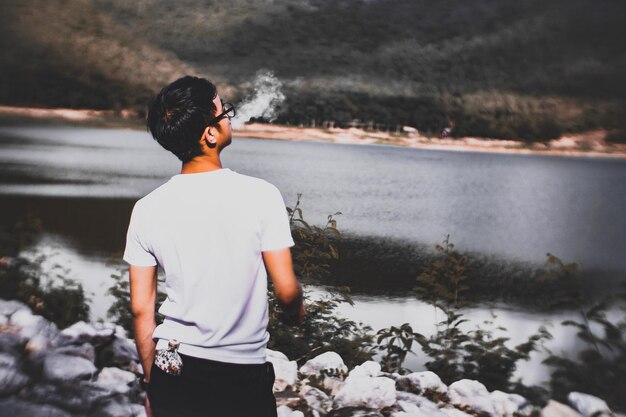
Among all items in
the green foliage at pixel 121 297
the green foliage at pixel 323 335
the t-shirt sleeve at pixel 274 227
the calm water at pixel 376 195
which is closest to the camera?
the t-shirt sleeve at pixel 274 227

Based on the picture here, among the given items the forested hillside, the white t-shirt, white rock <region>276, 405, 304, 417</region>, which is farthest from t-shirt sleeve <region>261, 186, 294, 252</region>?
the forested hillside

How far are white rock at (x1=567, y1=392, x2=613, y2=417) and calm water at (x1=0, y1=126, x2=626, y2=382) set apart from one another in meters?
0.20

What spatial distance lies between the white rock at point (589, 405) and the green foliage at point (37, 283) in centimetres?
261

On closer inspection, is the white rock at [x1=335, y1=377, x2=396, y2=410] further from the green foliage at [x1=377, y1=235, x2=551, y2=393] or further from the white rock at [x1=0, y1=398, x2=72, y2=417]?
the white rock at [x1=0, y1=398, x2=72, y2=417]

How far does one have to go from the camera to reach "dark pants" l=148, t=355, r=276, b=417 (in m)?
1.63

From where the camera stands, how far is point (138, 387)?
3.33 metres

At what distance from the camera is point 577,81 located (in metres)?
3.38

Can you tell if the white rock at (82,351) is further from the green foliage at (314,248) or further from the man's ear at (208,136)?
the man's ear at (208,136)

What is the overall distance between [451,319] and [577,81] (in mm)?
1395

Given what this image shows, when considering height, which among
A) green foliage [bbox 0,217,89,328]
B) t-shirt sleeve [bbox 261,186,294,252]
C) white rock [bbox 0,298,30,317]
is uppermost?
t-shirt sleeve [bbox 261,186,294,252]

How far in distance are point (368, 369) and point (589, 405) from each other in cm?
105

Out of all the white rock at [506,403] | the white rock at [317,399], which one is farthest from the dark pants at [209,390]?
the white rock at [506,403]

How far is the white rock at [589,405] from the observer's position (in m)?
3.04

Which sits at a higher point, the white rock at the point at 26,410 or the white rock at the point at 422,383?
the white rock at the point at 422,383
